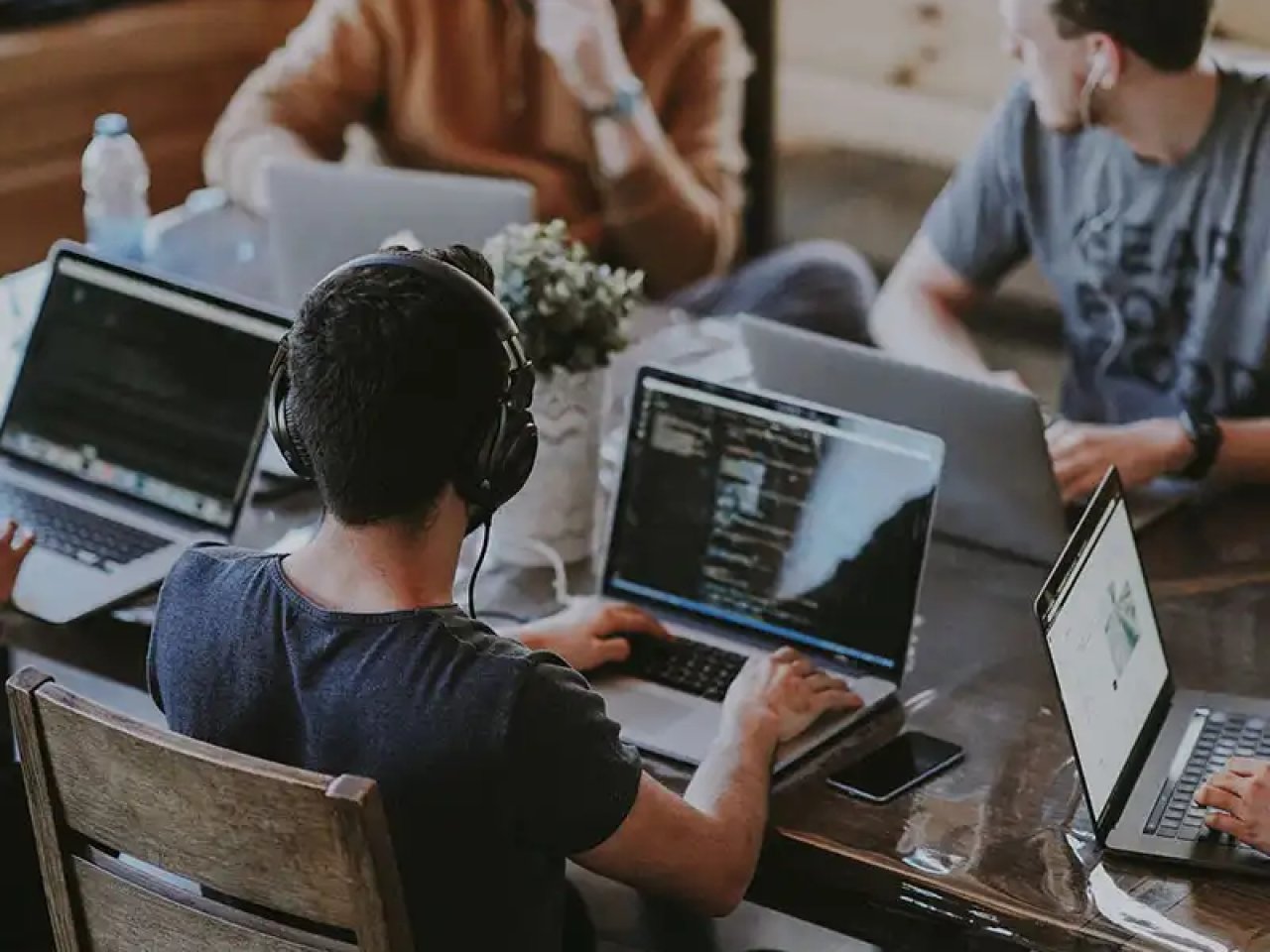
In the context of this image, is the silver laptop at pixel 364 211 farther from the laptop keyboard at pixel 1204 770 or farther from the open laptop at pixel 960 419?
the laptop keyboard at pixel 1204 770

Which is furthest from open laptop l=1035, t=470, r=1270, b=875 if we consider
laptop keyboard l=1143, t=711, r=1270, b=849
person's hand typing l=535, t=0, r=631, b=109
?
person's hand typing l=535, t=0, r=631, b=109

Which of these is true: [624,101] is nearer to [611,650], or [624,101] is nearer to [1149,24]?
[1149,24]

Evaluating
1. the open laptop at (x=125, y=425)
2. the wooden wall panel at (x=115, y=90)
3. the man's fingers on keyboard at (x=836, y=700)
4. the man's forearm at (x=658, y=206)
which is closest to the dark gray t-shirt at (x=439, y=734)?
the man's fingers on keyboard at (x=836, y=700)

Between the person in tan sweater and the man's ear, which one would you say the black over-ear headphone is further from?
the person in tan sweater

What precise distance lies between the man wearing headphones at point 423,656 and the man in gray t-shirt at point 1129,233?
0.85 meters

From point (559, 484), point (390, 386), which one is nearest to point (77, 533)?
point (559, 484)

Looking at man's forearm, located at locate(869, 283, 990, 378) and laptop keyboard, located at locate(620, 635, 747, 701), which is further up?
man's forearm, located at locate(869, 283, 990, 378)

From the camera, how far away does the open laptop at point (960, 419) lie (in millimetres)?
1930

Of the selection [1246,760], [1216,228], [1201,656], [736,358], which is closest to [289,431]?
[1246,760]

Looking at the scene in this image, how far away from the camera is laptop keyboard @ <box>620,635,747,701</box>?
181 cm

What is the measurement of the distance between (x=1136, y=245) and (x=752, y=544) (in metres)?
0.81

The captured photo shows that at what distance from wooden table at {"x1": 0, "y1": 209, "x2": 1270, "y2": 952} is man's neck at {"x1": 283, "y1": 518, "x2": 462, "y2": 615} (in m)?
0.33

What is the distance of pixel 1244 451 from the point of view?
215cm

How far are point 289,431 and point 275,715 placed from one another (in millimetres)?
201
